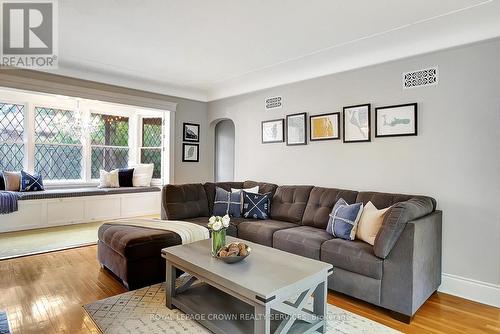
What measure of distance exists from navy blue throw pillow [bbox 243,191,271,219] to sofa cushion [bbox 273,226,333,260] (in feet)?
2.14

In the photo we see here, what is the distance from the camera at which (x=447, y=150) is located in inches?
111

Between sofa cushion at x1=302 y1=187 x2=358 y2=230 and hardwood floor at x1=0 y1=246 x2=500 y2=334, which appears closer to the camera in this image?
hardwood floor at x1=0 y1=246 x2=500 y2=334

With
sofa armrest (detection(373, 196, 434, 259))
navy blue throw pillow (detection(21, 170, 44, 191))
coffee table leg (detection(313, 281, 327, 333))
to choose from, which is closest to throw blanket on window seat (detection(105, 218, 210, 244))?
coffee table leg (detection(313, 281, 327, 333))

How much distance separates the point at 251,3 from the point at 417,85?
1.91m

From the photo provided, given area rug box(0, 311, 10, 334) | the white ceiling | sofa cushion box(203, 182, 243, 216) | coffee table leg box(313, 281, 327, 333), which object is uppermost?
A: the white ceiling

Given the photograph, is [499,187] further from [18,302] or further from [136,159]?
[136,159]

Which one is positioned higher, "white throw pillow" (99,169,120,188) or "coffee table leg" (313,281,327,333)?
"white throw pillow" (99,169,120,188)

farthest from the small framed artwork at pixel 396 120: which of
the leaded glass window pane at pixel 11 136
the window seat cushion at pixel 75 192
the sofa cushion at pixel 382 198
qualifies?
the leaded glass window pane at pixel 11 136

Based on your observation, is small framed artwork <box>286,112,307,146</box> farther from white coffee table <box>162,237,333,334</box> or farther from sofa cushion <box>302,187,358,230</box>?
white coffee table <box>162,237,333,334</box>

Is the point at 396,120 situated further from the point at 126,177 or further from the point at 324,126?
the point at 126,177

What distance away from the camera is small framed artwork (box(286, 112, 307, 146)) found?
407cm

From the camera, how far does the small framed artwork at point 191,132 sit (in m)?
5.39

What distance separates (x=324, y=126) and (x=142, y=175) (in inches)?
161

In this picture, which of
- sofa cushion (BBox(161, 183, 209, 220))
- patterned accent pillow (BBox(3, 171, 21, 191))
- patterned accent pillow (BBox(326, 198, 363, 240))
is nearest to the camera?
patterned accent pillow (BBox(326, 198, 363, 240))
